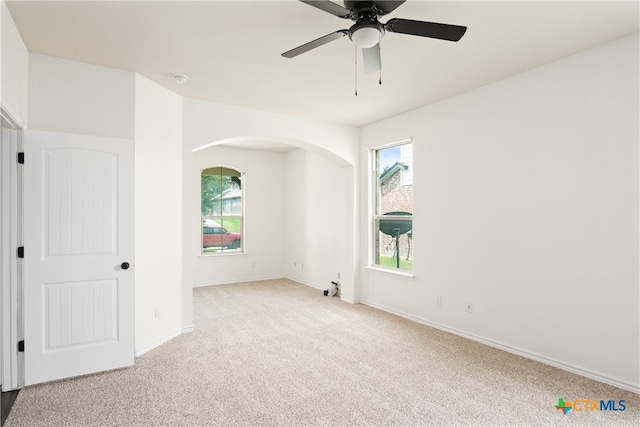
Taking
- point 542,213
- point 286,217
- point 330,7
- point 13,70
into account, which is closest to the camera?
point 330,7

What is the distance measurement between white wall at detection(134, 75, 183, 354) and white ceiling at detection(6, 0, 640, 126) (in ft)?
0.96

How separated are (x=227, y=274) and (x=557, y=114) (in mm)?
5761

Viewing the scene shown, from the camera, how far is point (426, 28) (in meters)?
2.03

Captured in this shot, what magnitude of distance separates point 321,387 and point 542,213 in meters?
2.44

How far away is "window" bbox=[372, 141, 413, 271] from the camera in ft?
15.6

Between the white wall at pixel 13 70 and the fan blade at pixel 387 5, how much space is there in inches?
91.5

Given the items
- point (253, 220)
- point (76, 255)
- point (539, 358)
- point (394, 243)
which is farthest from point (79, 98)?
point (539, 358)

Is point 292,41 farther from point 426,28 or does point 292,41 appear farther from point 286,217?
point 286,217

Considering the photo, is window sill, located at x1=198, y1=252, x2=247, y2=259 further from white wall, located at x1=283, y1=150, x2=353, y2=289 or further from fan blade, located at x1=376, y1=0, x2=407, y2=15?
fan blade, located at x1=376, y1=0, x2=407, y2=15

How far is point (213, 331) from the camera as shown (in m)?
4.11

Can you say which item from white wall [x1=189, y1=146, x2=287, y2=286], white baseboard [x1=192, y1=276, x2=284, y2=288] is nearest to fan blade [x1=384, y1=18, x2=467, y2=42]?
white wall [x1=189, y1=146, x2=287, y2=286]

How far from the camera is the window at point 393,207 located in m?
4.76

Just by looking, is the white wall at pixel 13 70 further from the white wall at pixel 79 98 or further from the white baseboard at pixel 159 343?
the white baseboard at pixel 159 343

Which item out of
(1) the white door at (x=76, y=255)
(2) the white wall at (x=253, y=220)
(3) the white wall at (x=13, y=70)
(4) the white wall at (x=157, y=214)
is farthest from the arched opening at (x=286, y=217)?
(3) the white wall at (x=13, y=70)
